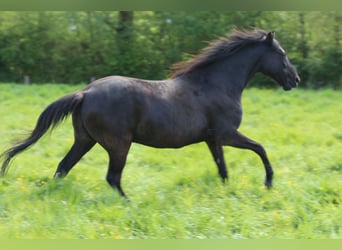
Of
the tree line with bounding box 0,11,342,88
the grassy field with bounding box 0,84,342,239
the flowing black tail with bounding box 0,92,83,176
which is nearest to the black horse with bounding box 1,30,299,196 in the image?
the flowing black tail with bounding box 0,92,83,176

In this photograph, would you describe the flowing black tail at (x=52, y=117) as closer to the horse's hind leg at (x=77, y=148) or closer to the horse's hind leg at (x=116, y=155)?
the horse's hind leg at (x=77, y=148)

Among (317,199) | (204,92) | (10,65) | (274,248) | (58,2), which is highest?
(58,2)

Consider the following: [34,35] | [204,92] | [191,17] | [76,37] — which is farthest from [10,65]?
[204,92]

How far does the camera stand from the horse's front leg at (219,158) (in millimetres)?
6047

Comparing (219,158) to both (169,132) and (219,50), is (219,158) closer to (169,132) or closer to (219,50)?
(169,132)

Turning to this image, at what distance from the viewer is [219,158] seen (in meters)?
6.10

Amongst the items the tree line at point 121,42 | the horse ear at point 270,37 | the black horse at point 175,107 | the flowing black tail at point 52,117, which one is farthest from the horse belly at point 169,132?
the tree line at point 121,42

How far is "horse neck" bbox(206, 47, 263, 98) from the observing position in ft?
20.3

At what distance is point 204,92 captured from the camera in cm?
601

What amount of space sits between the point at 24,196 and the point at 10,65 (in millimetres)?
13945

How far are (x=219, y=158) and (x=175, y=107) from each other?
0.95 meters

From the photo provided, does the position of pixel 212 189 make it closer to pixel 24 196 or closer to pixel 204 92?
pixel 204 92

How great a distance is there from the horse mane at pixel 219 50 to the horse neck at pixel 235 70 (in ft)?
0.26

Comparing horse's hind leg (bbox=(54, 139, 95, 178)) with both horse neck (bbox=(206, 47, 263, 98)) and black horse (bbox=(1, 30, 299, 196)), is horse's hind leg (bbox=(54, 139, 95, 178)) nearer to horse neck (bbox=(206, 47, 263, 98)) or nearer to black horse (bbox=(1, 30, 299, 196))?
black horse (bbox=(1, 30, 299, 196))
